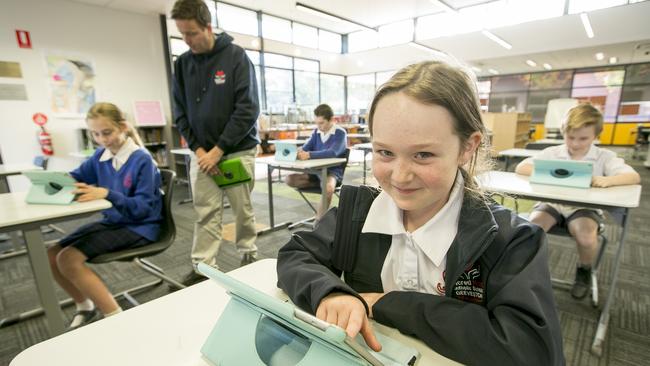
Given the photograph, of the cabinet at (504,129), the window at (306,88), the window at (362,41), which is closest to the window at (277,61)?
the window at (306,88)

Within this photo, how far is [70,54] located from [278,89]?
567cm

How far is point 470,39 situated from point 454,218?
1035 centimetres

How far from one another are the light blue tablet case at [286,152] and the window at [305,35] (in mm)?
8016

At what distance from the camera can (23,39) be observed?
173 inches

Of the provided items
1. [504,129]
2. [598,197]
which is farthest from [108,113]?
[504,129]

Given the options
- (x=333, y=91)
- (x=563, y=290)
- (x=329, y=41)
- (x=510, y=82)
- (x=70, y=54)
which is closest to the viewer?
(x=563, y=290)

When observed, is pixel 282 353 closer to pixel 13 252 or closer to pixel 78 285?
pixel 78 285

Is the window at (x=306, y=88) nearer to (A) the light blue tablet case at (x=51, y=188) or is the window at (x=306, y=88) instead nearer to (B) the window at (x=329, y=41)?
(B) the window at (x=329, y=41)

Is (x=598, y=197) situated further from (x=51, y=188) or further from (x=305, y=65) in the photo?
(x=305, y=65)

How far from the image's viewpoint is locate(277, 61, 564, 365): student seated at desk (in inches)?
20.6

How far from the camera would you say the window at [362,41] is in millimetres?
11219

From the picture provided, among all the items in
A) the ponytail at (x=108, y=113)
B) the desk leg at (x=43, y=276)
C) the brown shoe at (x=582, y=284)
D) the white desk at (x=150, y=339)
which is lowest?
the brown shoe at (x=582, y=284)

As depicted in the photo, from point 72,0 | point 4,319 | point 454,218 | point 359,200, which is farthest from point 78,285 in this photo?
point 72,0

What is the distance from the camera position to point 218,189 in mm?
2145
